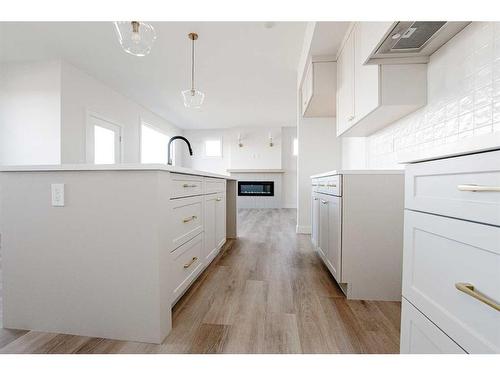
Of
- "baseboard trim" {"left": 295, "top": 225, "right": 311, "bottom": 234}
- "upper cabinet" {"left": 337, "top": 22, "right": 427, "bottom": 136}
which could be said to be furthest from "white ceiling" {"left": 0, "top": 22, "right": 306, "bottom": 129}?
"baseboard trim" {"left": 295, "top": 225, "right": 311, "bottom": 234}

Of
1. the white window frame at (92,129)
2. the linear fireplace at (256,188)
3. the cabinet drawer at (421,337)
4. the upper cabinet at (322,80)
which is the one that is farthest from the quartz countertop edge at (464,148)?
the linear fireplace at (256,188)

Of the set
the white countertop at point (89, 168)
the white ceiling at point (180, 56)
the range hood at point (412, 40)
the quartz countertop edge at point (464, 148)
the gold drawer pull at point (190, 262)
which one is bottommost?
the gold drawer pull at point (190, 262)

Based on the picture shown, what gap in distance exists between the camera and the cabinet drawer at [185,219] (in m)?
1.31

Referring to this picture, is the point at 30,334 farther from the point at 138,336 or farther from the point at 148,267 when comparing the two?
the point at 148,267

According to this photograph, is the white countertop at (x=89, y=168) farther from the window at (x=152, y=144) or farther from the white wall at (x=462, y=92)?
the window at (x=152, y=144)

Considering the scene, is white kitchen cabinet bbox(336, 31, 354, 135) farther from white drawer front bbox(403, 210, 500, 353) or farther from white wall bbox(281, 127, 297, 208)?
white wall bbox(281, 127, 297, 208)

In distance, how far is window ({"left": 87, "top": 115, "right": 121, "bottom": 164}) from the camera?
397 cm

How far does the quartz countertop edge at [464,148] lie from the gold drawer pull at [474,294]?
31cm

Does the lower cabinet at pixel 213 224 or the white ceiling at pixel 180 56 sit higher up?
the white ceiling at pixel 180 56

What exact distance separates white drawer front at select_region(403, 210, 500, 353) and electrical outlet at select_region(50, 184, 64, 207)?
Answer: 1.49 meters

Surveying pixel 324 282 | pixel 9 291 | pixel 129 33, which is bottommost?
pixel 324 282
